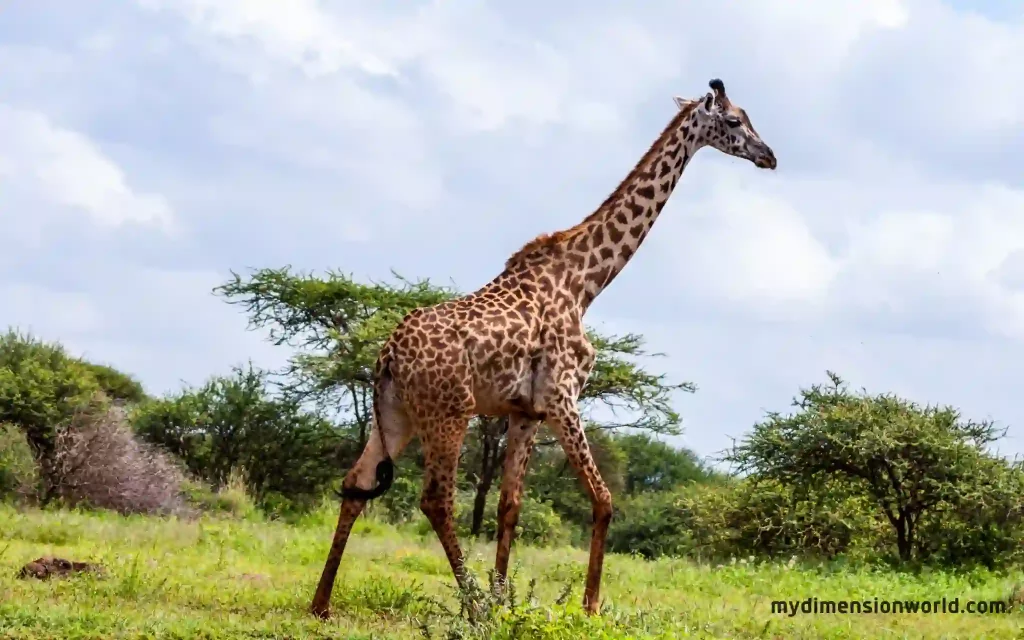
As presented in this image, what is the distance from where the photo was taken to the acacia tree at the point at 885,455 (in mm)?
15297

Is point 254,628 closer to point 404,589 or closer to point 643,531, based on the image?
point 404,589

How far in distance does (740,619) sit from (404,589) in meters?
2.36

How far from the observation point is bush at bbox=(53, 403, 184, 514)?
1758 cm

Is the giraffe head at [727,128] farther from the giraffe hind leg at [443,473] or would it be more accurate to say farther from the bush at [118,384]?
the bush at [118,384]

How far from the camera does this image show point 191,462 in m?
22.3

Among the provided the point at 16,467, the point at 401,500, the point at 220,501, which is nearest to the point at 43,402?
the point at 16,467

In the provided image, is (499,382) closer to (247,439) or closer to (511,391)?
(511,391)

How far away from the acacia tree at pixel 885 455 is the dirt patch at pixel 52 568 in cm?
924

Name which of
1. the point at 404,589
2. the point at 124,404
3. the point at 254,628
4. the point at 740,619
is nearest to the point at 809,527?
the point at 740,619

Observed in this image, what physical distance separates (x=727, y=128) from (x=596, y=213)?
115cm

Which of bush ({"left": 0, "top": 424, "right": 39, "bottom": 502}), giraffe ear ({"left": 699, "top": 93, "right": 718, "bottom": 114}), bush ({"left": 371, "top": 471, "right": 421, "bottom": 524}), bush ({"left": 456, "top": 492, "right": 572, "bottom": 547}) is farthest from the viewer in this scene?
bush ({"left": 371, "top": 471, "right": 421, "bottom": 524})

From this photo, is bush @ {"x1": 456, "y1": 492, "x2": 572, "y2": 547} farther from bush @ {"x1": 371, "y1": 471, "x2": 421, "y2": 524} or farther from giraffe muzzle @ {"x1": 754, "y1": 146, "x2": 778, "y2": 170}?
giraffe muzzle @ {"x1": 754, "y1": 146, "x2": 778, "y2": 170}

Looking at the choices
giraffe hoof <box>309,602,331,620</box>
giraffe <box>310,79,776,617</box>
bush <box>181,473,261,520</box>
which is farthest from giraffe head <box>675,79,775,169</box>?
bush <box>181,473,261,520</box>

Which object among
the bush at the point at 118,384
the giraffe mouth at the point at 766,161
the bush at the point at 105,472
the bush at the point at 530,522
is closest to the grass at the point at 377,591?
the bush at the point at 105,472
